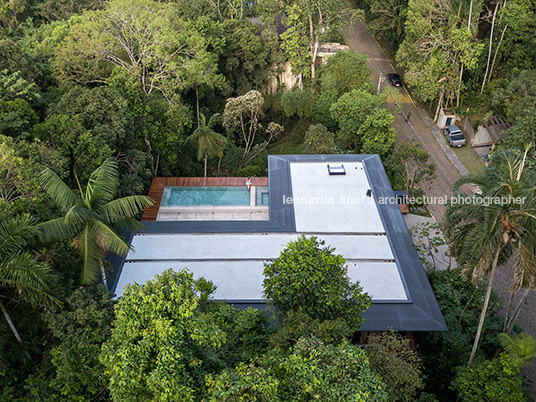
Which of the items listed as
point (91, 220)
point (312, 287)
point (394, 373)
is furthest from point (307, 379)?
point (91, 220)

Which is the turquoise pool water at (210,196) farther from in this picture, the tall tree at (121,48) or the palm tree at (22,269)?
the palm tree at (22,269)

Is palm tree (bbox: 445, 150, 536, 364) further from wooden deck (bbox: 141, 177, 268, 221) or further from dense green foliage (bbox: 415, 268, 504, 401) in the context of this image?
wooden deck (bbox: 141, 177, 268, 221)

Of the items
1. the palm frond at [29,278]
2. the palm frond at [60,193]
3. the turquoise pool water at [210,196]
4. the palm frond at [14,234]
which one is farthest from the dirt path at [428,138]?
the palm frond at [14,234]

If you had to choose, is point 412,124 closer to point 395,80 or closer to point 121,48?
point 395,80

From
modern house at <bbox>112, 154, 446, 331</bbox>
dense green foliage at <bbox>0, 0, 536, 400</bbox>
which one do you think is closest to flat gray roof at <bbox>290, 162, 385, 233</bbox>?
modern house at <bbox>112, 154, 446, 331</bbox>

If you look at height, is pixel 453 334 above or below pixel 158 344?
below
